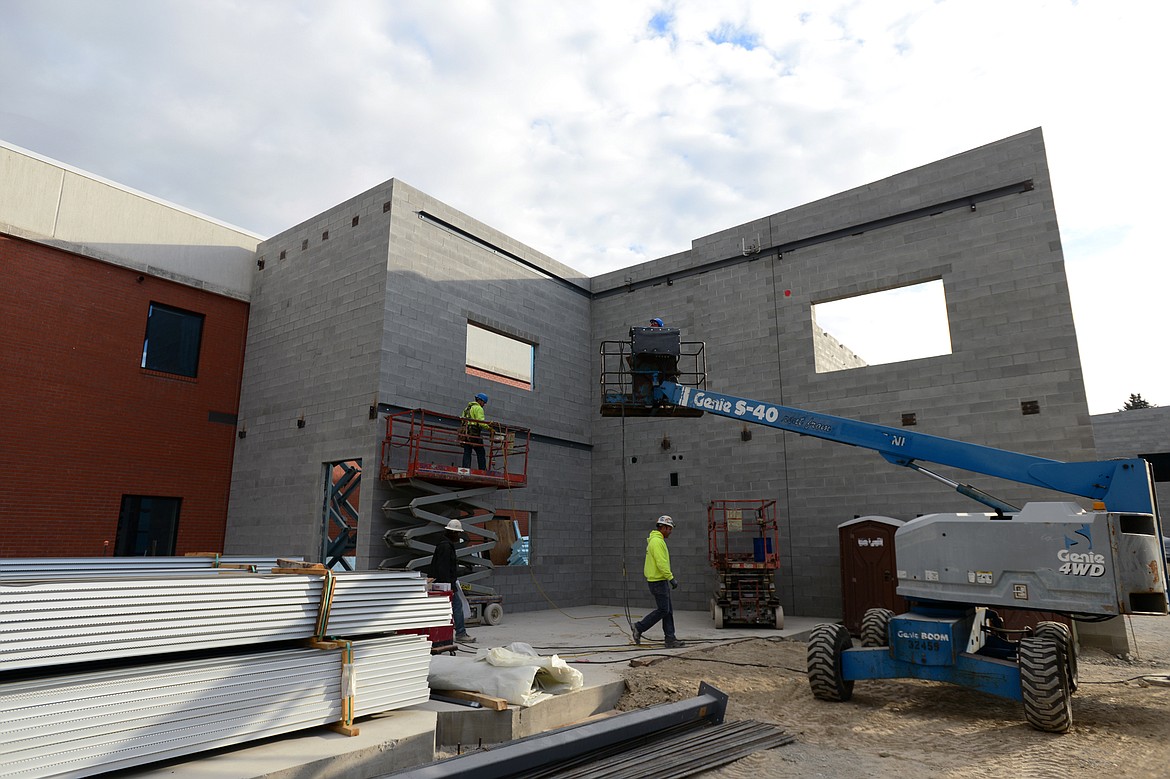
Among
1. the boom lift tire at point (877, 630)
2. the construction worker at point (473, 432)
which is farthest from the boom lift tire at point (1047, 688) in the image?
the construction worker at point (473, 432)

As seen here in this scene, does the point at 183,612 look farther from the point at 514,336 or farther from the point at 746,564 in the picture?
the point at 514,336

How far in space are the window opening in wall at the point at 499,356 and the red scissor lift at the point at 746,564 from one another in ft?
24.2

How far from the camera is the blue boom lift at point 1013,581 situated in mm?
6000

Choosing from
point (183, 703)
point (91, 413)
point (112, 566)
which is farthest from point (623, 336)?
point (183, 703)

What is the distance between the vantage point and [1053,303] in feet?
40.6

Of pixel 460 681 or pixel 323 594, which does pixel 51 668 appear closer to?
pixel 323 594

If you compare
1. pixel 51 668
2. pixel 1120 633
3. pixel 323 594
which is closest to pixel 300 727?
pixel 323 594

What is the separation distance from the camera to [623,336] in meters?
18.1

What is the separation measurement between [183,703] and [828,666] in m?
5.76

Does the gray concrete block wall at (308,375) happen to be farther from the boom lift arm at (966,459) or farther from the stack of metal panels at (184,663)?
the stack of metal panels at (184,663)

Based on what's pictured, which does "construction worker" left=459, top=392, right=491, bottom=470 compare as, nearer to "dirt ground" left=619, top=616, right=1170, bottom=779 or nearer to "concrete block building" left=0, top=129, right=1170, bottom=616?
"concrete block building" left=0, top=129, right=1170, bottom=616

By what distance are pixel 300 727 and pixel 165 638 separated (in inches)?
47.1

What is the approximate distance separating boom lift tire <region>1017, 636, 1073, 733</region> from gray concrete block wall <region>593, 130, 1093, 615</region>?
720 centimetres

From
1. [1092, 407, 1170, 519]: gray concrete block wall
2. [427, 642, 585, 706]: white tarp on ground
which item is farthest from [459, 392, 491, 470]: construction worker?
[1092, 407, 1170, 519]: gray concrete block wall
